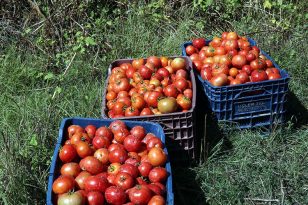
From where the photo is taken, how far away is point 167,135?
346 cm

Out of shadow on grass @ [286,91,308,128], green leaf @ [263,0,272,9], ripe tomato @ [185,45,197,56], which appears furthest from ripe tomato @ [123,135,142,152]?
green leaf @ [263,0,272,9]

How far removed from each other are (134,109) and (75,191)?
969 millimetres

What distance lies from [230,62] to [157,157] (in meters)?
1.59

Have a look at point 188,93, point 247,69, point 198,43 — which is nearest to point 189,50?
point 198,43

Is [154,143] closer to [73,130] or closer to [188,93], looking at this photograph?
[73,130]

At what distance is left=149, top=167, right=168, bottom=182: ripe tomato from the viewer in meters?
2.83

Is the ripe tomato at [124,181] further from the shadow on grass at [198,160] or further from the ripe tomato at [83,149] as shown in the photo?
the shadow on grass at [198,160]

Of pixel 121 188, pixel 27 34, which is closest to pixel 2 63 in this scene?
pixel 27 34

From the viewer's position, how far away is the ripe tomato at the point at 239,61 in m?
4.05

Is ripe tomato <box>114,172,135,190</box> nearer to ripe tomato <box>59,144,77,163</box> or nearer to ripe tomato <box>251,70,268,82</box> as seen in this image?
ripe tomato <box>59,144,77,163</box>

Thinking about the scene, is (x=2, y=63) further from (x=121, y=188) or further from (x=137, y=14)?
(x=121, y=188)

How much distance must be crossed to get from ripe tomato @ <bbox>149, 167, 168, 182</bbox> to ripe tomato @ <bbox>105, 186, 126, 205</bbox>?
0.25m

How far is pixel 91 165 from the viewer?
2928 millimetres

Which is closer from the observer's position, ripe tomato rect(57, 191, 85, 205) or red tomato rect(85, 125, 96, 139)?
ripe tomato rect(57, 191, 85, 205)
